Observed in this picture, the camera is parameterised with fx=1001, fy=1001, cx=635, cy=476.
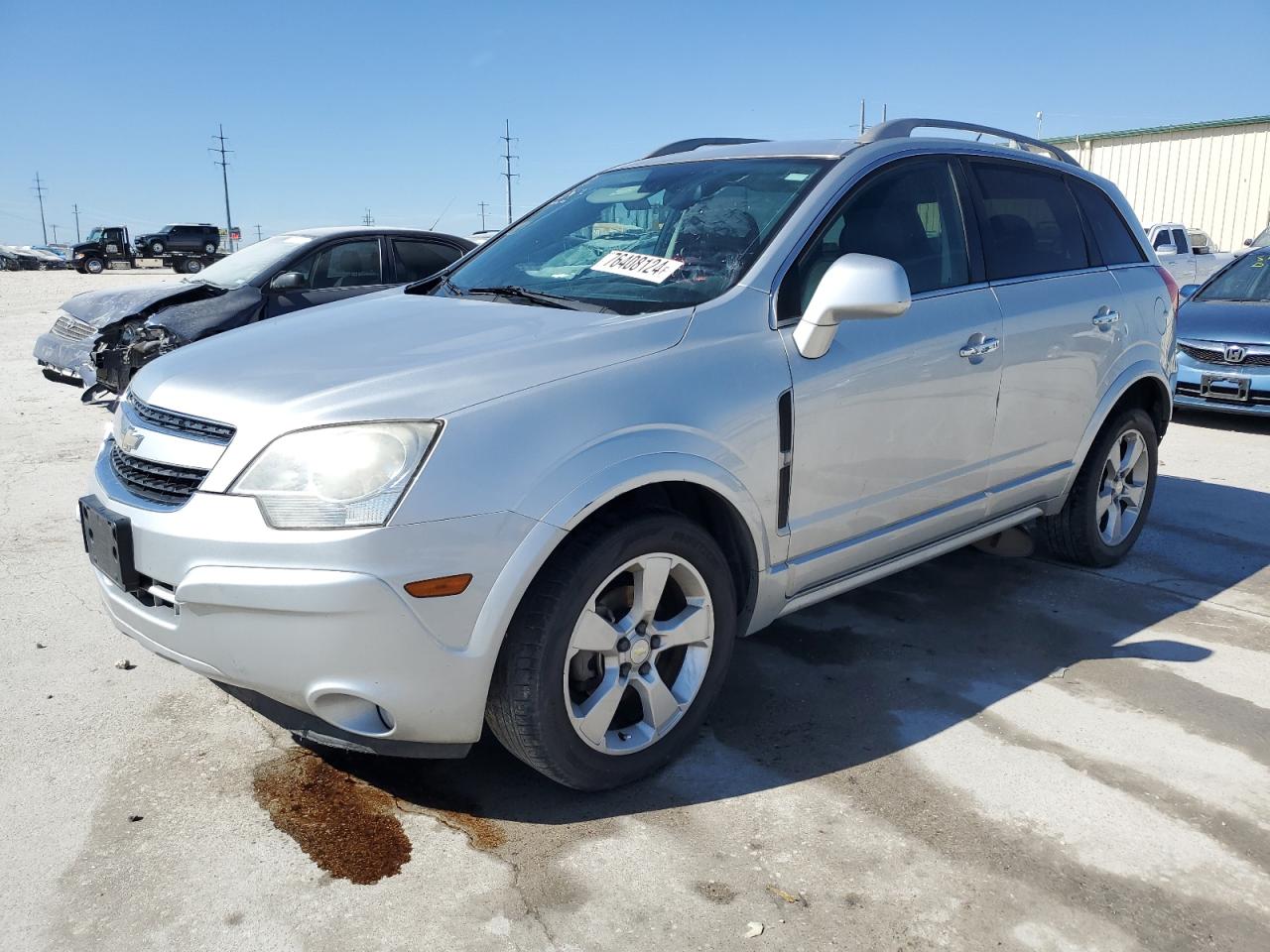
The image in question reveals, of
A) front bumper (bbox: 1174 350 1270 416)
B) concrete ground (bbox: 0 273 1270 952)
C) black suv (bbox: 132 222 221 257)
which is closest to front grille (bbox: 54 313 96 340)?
concrete ground (bbox: 0 273 1270 952)

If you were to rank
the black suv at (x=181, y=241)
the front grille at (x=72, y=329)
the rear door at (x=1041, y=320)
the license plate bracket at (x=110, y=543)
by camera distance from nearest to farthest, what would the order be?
the license plate bracket at (x=110, y=543)
the rear door at (x=1041, y=320)
the front grille at (x=72, y=329)
the black suv at (x=181, y=241)

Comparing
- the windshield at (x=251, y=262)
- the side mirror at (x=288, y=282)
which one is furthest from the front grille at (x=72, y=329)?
the side mirror at (x=288, y=282)

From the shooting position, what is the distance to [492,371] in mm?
2545

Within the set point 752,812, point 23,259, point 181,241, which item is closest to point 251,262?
point 752,812

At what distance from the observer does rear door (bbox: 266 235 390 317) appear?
7.79 meters

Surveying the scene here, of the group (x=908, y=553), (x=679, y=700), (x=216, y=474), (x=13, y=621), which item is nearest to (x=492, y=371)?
(x=216, y=474)

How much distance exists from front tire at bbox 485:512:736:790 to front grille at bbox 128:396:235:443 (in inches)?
34.2

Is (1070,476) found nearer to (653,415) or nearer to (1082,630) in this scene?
(1082,630)

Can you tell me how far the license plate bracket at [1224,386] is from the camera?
8156mm

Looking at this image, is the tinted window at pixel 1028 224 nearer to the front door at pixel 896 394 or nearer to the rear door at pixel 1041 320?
the rear door at pixel 1041 320

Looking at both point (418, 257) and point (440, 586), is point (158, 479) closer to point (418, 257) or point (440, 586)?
point (440, 586)

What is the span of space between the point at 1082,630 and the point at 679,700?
1.99 m

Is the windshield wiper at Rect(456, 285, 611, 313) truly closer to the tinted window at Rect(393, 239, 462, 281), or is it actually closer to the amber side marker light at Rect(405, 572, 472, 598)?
the amber side marker light at Rect(405, 572, 472, 598)

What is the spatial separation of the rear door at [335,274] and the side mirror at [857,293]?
5449mm
